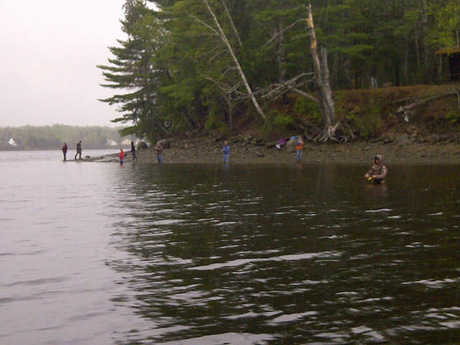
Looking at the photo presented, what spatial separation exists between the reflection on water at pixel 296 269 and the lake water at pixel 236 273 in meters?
0.02

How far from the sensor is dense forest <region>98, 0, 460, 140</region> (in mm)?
47500

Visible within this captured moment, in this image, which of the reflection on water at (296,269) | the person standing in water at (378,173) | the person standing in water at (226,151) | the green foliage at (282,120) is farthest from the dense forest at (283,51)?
the reflection on water at (296,269)

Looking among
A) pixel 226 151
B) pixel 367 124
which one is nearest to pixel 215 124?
pixel 226 151

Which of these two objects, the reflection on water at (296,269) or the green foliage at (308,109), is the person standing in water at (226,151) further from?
the reflection on water at (296,269)

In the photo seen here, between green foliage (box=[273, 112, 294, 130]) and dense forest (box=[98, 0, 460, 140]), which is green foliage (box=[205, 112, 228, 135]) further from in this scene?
green foliage (box=[273, 112, 294, 130])

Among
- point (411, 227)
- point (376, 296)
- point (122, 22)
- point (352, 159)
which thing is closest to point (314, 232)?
point (411, 227)

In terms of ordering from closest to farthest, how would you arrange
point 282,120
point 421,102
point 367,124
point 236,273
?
point 236,273
point 421,102
point 367,124
point 282,120

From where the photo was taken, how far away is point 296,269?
873 cm

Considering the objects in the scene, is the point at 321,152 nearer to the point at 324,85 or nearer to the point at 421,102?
the point at 324,85

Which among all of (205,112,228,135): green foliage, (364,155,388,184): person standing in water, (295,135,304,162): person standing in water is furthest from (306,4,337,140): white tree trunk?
(364,155,388,184): person standing in water

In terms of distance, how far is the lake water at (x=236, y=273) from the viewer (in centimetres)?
608

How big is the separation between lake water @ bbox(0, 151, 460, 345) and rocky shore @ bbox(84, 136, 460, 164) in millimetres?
21980

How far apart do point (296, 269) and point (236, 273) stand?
92cm

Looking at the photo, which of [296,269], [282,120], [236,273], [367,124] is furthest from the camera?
[282,120]
